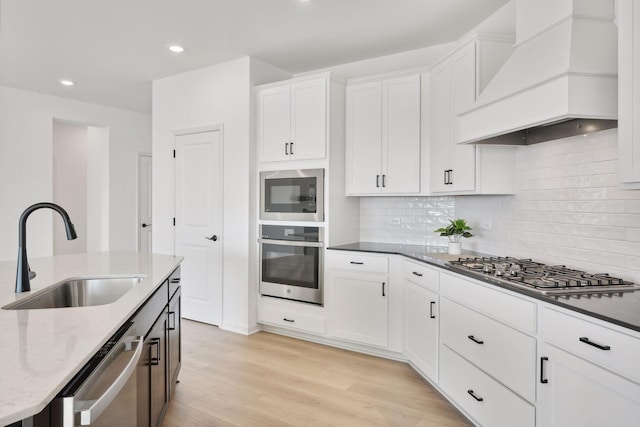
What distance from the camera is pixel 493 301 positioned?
2.08 meters

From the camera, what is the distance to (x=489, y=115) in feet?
8.00

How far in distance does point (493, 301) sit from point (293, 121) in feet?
8.48

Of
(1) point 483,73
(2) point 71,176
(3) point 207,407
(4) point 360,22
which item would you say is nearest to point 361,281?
(3) point 207,407

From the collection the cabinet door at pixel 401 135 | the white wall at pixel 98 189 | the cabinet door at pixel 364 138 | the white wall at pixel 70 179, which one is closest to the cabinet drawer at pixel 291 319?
the cabinet door at pixel 364 138

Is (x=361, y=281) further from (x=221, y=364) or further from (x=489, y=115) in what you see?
(x=489, y=115)

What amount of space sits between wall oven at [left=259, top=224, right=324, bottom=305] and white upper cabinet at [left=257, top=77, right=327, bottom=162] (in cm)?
75

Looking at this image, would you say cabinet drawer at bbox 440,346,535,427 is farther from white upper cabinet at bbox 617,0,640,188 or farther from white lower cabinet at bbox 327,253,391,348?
white upper cabinet at bbox 617,0,640,188

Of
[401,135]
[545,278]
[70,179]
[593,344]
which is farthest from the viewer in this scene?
[70,179]

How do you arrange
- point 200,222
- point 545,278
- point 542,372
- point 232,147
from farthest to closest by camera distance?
point 200,222 < point 232,147 < point 545,278 < point 542,372

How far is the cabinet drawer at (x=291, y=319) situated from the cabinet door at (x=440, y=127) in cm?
164

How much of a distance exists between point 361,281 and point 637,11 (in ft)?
8.36

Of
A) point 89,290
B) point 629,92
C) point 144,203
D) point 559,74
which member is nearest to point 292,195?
point 89,290

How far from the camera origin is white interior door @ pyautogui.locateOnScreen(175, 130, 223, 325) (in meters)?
4.34

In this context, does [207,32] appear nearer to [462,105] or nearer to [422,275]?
[462,105]
